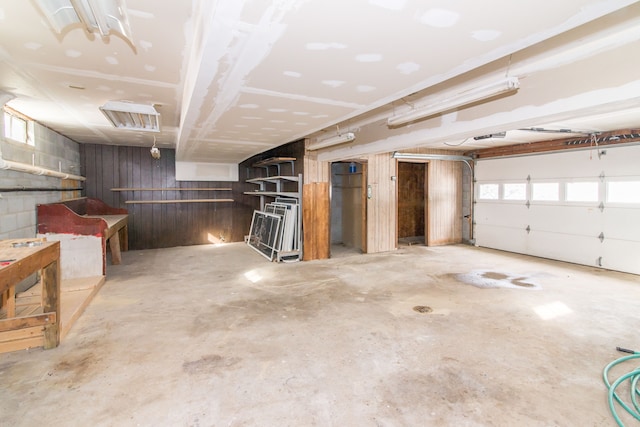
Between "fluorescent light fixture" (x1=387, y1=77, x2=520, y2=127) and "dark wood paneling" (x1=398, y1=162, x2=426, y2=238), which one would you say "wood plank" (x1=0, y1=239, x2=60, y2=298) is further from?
"dark wood paneling" (x1=398, y1=162, x2=426, y2=238)

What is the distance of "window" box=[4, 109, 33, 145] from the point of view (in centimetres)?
361

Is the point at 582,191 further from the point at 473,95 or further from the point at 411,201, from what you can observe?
the point at 473,95

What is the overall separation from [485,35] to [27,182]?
533cm

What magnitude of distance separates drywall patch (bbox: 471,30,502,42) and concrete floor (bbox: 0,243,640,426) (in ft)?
7.07

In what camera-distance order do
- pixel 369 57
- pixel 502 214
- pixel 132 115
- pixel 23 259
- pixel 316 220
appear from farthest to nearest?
pixel 502 214 → pixel 316 220 → pixel 132 115 → pixel 23 259 → pixel 369 57

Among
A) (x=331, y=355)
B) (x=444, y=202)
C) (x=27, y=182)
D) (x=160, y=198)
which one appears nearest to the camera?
(x=331, y=355)

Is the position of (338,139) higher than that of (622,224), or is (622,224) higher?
(338,139)

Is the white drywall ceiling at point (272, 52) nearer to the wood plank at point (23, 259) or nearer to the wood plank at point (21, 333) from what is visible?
the wood plank at point (23, 259)

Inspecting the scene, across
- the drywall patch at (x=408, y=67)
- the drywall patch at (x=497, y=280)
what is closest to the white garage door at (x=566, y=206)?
the drywall patch at (x=497, y=280)

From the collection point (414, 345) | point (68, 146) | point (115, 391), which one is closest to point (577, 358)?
point (414, 345)

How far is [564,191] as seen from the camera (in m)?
5.73

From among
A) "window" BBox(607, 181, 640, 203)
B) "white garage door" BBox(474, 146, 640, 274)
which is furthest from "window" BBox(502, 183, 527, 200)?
"window" BBox(607, 181, 640, 203)

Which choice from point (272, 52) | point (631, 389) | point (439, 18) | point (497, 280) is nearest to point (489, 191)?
point (497, 280)

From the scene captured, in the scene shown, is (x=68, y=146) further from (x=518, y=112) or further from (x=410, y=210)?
(x=410, y=210)
